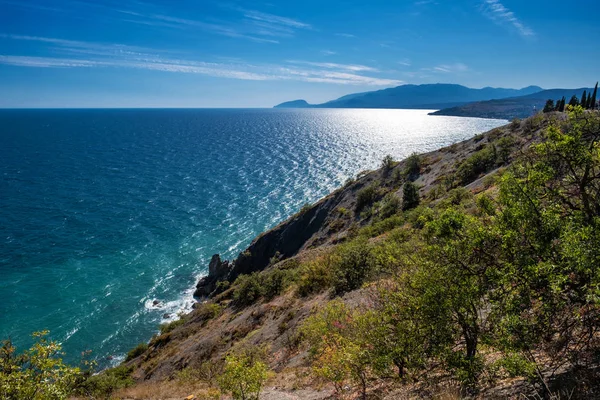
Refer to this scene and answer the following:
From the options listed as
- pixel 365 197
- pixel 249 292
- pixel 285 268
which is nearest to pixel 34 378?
pixel 249 292

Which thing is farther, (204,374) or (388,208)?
(388,208)

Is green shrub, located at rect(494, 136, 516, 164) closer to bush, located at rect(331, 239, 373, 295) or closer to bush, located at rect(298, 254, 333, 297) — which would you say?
bush, located at rect(331, 239, 373, 295)

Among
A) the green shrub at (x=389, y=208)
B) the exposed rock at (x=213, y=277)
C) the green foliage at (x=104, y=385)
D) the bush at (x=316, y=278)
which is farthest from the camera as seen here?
the exposed rock at (x=213, y=277)

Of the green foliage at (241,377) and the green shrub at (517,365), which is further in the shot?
the green foliage at (241,377)

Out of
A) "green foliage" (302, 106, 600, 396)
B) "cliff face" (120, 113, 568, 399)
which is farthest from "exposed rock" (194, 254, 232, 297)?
"green foliage" (302, 106, 600, 396)

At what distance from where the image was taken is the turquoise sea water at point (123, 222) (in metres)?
46.2

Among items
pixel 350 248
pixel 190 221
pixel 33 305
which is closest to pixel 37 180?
pixel 190 221

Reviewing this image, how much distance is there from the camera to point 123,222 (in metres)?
72.2

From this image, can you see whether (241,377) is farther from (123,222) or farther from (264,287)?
(123,222)

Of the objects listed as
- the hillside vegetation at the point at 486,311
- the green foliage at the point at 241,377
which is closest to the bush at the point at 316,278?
the hillside vegetation at the point at 486,311

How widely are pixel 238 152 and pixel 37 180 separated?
74627 millimetres

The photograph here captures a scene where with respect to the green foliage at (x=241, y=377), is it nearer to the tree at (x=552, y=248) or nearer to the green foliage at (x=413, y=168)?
the tree at (x=552, y=248)

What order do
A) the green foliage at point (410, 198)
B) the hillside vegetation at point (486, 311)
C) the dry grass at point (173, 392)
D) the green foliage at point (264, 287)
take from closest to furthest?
1. the hillside vegetation at point (486, 311)
2. the dry grass at point (173, 392)
3. the green foliage at point (264, 287)
4. the green foliage at point (410, 198)

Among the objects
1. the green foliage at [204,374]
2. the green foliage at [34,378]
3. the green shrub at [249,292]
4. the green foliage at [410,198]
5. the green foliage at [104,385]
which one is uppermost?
the green foliage at [34,378]
